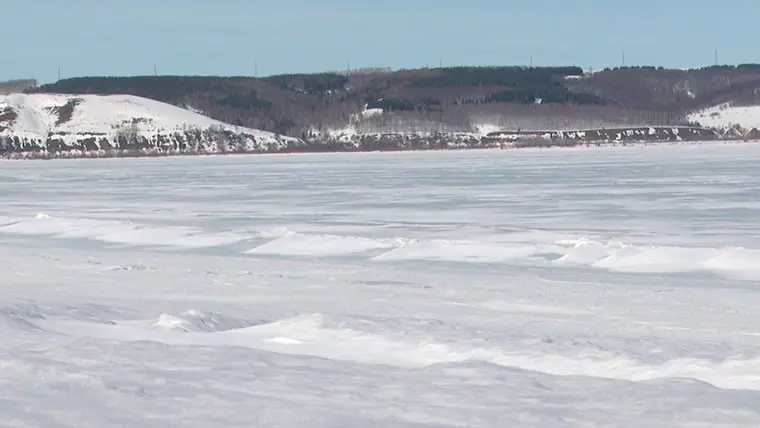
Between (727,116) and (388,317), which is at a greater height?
(727,116)

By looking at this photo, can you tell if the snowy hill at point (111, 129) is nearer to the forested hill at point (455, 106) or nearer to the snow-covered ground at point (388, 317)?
the forested hill at point (455, 106)

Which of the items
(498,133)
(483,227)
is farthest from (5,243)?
(498,133)

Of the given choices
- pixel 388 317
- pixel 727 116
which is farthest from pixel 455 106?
pixel 388 317

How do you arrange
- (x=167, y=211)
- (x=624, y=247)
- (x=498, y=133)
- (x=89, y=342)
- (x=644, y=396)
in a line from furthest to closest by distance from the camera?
(x=498, y=133)
(x=167, y=211)
(x=624, y=247)
(x=89, y=342)
(x=644, y=396)

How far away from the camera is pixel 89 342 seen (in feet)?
25.3

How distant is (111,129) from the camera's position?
15250 centimetres

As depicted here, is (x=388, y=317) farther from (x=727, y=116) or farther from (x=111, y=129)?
(x=727, y=116)

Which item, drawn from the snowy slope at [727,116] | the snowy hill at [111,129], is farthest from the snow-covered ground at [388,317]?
the snowy slope at [727,116]

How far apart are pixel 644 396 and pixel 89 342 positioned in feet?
12.4

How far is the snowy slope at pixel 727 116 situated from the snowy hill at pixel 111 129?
7018cm

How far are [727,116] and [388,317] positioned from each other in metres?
184

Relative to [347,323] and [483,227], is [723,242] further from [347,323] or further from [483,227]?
[347,323]

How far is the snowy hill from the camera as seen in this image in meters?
138

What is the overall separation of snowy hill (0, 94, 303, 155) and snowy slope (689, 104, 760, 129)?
70178mm
